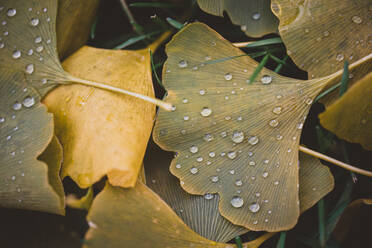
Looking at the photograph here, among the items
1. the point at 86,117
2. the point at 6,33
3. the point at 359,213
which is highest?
the point at 6,33

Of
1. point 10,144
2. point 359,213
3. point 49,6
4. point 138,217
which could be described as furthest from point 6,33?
point 359,213

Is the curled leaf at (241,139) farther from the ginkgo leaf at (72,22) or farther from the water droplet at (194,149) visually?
the ginkgo leaf at (72,22)

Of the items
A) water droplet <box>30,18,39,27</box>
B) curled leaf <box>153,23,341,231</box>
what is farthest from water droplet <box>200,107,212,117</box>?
water droplet <box>30,18,39,27</box>

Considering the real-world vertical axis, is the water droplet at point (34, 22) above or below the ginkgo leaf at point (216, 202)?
above

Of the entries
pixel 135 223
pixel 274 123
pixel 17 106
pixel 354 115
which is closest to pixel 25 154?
pixel 17 106

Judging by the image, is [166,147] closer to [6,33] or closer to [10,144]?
[10,144]

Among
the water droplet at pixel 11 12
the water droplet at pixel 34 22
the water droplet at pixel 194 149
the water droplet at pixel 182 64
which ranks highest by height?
the water droplet at pixel 11 12

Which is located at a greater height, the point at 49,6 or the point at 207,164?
the point at 49,6

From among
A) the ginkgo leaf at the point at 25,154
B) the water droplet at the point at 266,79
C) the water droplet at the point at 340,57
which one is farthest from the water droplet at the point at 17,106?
the water droplet at the point at 340,57

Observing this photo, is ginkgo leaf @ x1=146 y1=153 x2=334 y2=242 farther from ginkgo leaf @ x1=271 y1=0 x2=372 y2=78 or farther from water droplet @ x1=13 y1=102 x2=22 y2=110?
water droplet @ x1=13 y1=102 x2=22 y2=110
